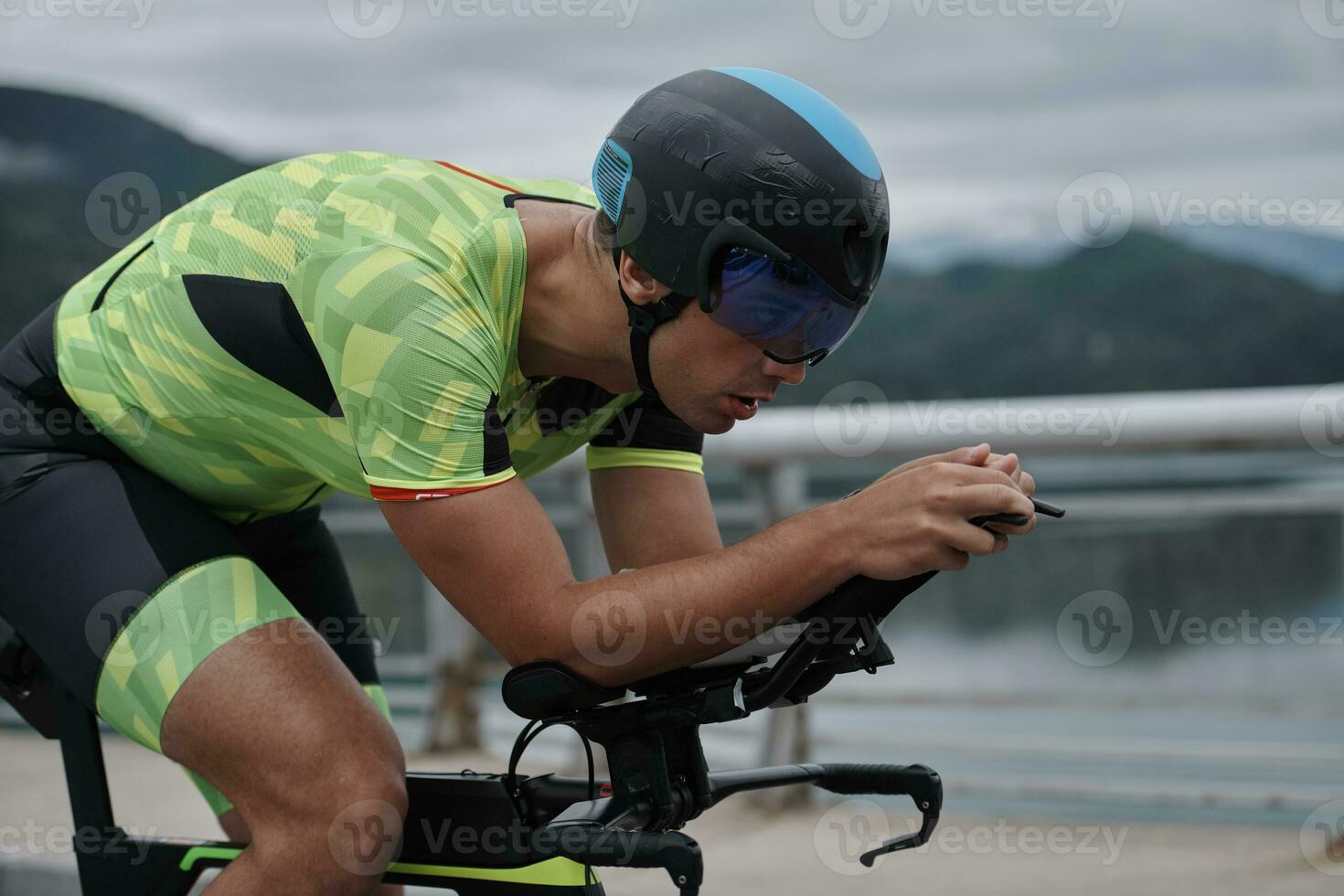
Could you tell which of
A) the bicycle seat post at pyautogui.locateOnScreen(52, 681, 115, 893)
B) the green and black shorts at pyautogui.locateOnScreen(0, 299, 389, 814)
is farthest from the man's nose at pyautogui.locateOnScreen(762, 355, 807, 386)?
the bicycle seat post at pyautogui.locateOnScreen(52, 681, 115, 893)

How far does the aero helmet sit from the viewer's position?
1.50 meters

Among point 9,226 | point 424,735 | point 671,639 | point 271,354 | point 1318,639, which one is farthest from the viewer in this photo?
point 9,226

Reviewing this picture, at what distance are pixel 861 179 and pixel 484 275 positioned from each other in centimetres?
47

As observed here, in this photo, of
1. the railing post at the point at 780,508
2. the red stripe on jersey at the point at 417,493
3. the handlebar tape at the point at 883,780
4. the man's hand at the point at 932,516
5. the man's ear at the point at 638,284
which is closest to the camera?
the man's hand at the point at 932,516

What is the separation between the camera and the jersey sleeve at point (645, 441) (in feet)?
6.70

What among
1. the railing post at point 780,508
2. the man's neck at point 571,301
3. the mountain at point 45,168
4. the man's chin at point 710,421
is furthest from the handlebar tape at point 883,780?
the mountain at point 45,168

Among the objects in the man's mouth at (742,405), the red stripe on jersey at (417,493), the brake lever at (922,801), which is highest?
the man's mouth at (742,405)

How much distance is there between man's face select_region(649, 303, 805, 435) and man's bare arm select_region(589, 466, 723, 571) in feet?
1.19

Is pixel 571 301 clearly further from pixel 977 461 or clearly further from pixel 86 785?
pixel 86 785

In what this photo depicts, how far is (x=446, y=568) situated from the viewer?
4.99 ft

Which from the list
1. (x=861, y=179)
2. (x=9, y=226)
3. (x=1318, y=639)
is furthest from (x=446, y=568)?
(x=9, y=226)

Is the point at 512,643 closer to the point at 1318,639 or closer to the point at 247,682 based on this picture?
the point at 247,682

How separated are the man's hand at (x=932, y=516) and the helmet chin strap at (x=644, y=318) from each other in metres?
0.34

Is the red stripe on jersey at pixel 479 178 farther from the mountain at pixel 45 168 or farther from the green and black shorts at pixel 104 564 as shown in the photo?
the mountain at pixel 45 168
